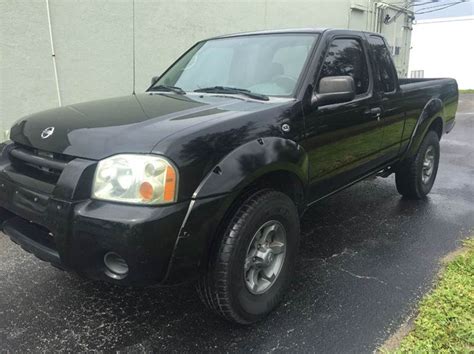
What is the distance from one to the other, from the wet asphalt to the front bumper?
1.95 ft

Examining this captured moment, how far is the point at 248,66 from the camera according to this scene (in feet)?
11.2

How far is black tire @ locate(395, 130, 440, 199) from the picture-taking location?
4.87 m

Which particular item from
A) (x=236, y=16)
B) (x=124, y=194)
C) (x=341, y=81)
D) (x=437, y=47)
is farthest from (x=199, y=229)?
(x=437, y=47)

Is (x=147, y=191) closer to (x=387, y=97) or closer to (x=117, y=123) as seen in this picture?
(x=117, y=123)

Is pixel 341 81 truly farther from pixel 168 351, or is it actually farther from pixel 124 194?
pixel 168 351

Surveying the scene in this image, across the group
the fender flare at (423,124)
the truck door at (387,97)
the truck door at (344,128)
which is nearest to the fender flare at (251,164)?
the truck door at (344,128)

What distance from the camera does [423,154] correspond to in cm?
496

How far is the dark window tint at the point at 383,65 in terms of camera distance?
411 cm

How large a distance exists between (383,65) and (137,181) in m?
2.99

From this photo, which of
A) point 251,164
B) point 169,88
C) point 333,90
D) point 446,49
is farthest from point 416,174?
point 446,49

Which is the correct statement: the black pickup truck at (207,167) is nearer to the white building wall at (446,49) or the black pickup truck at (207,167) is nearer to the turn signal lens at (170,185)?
the turn signal lens at (170,185)

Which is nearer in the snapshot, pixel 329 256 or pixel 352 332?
pixel 352 332

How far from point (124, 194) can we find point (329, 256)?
211 cm

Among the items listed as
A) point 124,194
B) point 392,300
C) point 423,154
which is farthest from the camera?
point 423,154
